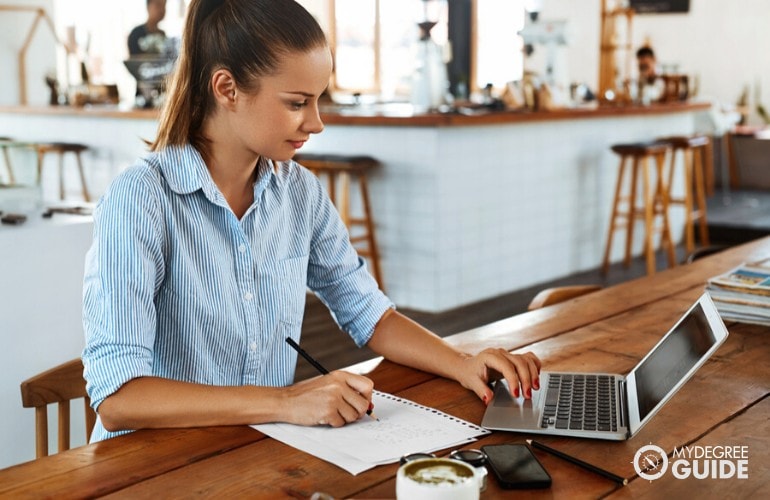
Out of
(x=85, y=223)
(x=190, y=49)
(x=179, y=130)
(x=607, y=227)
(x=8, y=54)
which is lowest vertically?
(x=607, y=227)

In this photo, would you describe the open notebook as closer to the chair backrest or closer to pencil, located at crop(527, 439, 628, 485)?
pencil, located at crop(527, 439, 628, 485)

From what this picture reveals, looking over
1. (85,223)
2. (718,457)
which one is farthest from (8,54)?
(718,457)

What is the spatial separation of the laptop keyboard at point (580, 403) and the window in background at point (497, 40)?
9147mm

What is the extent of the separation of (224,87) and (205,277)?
0.98ft

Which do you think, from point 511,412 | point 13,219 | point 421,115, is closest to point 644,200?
point 421,115

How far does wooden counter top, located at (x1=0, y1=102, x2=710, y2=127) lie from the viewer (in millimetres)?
4590

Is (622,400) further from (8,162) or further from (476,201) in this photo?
(476,201)

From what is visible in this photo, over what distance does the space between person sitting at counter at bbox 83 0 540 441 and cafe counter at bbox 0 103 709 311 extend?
3.08m

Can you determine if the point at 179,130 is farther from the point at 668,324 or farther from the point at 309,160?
the point at 309,160

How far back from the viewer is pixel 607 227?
6.16m

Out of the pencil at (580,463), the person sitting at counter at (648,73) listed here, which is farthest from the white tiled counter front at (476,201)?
the pencil at (580,463)

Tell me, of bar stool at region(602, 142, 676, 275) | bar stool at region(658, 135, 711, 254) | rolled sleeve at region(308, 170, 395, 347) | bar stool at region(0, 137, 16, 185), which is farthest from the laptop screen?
bar stool at region(658, 135, 711, 254)

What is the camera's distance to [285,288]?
1575 millimetres

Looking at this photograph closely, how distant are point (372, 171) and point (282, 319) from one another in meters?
3.34
